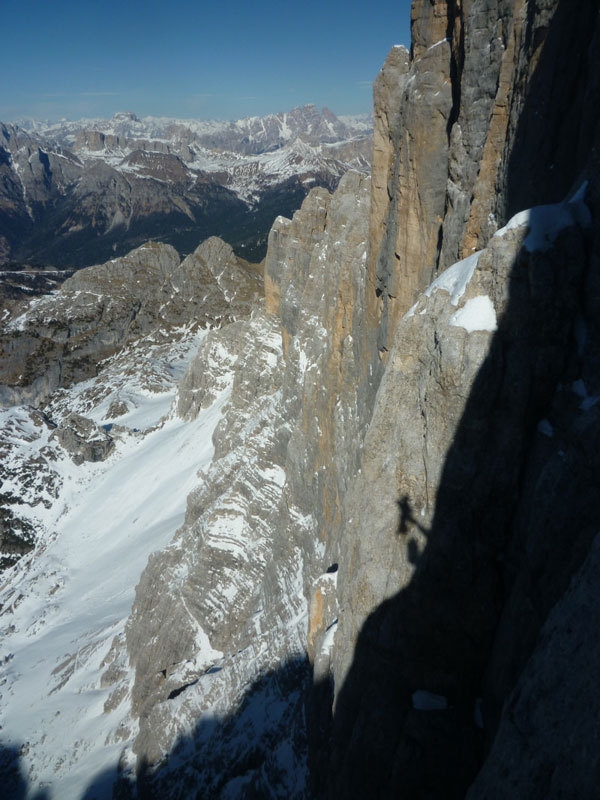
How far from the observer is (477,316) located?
437 inches

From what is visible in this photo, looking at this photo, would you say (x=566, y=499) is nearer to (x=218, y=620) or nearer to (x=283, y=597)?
(x=283, y=597)

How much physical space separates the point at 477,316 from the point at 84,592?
68.2 metres

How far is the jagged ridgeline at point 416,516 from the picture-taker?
964 centimetres

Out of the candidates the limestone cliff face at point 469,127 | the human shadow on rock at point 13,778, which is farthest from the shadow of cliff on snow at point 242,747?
the limestone cliff face at point 469,127

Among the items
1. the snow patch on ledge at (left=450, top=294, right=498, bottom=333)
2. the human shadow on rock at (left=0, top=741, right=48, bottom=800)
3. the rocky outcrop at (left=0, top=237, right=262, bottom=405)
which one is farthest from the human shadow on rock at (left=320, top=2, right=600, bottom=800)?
the rocky outcrop at (left=0, top=237, right=262, bottom=405)

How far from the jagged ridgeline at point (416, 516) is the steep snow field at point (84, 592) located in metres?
0.47

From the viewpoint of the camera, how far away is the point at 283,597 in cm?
3384

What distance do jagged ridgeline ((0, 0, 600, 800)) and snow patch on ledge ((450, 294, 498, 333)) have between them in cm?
3

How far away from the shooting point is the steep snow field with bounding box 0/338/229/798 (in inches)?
1676

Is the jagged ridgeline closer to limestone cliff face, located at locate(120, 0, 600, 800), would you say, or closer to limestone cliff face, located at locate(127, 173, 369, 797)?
limestone cliff face, located at locate(120, 0, 600, 800)

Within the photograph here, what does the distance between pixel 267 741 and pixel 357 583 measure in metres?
20.5

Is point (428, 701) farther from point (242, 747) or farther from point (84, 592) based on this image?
point (84, 592)

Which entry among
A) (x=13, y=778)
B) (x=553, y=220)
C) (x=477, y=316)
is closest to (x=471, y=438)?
(x=477, y=316)

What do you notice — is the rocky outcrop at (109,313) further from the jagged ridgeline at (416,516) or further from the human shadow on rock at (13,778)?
the human shadow on rock at (13,778)
